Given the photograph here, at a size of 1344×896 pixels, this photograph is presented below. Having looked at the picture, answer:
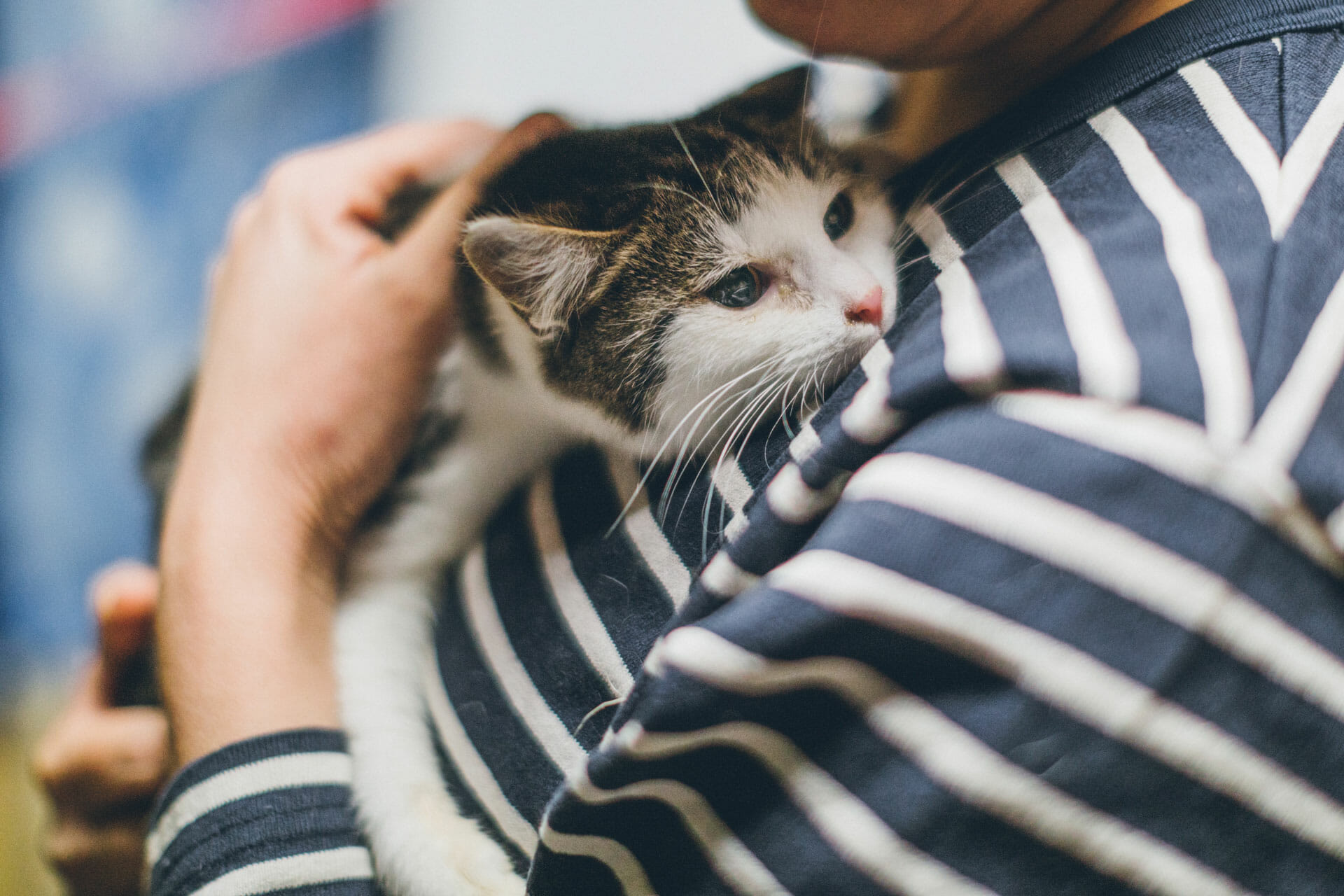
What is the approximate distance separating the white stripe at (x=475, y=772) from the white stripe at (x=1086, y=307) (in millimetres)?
494

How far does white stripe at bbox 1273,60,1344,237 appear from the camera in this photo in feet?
1.48

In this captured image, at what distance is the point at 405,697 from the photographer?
807 millimetres

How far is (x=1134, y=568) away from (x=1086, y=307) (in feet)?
0.46

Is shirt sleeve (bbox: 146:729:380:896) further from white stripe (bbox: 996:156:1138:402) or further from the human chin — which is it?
the human chin

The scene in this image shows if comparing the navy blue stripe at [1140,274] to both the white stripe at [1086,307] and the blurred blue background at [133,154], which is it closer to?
the white stripe at [1086,307]

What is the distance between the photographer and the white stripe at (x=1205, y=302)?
390 mm

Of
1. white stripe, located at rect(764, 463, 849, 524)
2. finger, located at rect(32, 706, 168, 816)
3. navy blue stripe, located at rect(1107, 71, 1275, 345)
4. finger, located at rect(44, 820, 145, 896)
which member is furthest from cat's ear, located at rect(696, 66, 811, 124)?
finger, located at rect(44, 820, 145, 896)

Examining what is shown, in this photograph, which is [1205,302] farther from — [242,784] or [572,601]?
[242,784]

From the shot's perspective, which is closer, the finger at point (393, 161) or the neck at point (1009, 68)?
the neck at point (1009, 68)

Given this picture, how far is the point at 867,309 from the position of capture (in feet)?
2.28

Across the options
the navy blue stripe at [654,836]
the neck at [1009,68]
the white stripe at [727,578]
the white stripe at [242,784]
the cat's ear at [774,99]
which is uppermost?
the neck at [1009,68]

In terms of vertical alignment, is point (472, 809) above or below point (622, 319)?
below

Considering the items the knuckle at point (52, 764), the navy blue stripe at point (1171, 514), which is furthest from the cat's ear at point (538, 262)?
the knuckle at point (52, 764)

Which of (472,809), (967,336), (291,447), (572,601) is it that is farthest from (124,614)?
(967,336)
